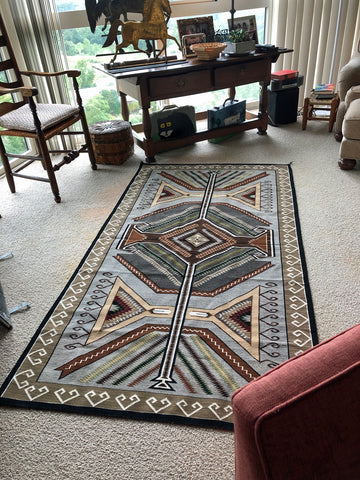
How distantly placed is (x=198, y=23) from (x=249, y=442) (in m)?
3.27

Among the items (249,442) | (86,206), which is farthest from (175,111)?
(249,442)

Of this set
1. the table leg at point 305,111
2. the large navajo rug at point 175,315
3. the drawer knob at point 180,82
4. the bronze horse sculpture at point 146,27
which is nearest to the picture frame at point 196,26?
the bronze horse sculpture at point 146,27

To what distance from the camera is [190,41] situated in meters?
3.15

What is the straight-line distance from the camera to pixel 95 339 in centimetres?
160

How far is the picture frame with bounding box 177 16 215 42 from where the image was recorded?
316 centimetres

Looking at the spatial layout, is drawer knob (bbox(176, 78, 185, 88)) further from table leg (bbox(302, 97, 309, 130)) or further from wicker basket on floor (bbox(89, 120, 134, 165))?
table leg (bbox(302, 97, 309, 130))

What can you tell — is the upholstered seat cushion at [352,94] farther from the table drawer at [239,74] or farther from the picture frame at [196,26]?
the picture frame at [196,26]

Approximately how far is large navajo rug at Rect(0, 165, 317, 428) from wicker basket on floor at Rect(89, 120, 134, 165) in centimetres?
72

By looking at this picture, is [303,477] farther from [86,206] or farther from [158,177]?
[158,177]

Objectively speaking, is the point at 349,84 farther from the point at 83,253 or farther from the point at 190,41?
the point at 83,253

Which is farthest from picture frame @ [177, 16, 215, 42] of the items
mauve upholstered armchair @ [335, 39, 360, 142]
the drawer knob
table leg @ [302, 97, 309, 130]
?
mauve upholstered armchair @ [335, 39, 360, 142]

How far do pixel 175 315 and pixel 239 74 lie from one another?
7.17 ft

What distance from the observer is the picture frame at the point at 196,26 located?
3158 millimetres

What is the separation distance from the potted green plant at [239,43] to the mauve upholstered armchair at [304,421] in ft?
9.33
